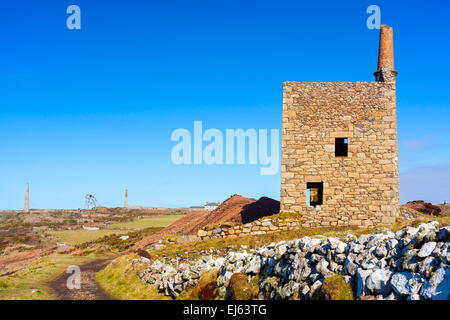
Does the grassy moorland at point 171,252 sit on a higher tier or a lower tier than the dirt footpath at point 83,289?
higher

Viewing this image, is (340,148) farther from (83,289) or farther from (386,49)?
(83,289)

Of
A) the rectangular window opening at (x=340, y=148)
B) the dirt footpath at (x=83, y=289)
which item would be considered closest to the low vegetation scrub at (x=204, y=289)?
the dirt footpath at (x=83, y=289)

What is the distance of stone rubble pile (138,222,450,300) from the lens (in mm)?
6664

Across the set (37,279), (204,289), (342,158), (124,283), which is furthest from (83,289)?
(342,158)

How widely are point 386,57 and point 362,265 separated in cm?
1801

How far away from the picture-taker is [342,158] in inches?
802

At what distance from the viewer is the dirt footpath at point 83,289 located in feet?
44.9

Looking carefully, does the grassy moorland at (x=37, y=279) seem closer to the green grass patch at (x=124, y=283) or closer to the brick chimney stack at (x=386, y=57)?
the green grass patch at (x=124, y=283)

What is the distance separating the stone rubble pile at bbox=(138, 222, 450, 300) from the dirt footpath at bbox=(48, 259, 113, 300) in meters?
3.32

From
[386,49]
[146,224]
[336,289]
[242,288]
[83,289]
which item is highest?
[386,49]


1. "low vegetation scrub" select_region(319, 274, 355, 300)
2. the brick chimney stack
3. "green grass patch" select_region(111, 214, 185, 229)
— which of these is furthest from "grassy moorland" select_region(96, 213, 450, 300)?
"green grass patch" select_region(111, 214, 185, 229)

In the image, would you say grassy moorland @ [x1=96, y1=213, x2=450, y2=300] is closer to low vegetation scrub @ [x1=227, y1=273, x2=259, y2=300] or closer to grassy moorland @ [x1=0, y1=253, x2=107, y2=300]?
low vegetation scrub @ [x1=227, y1=273, x2=259, y2=300]
